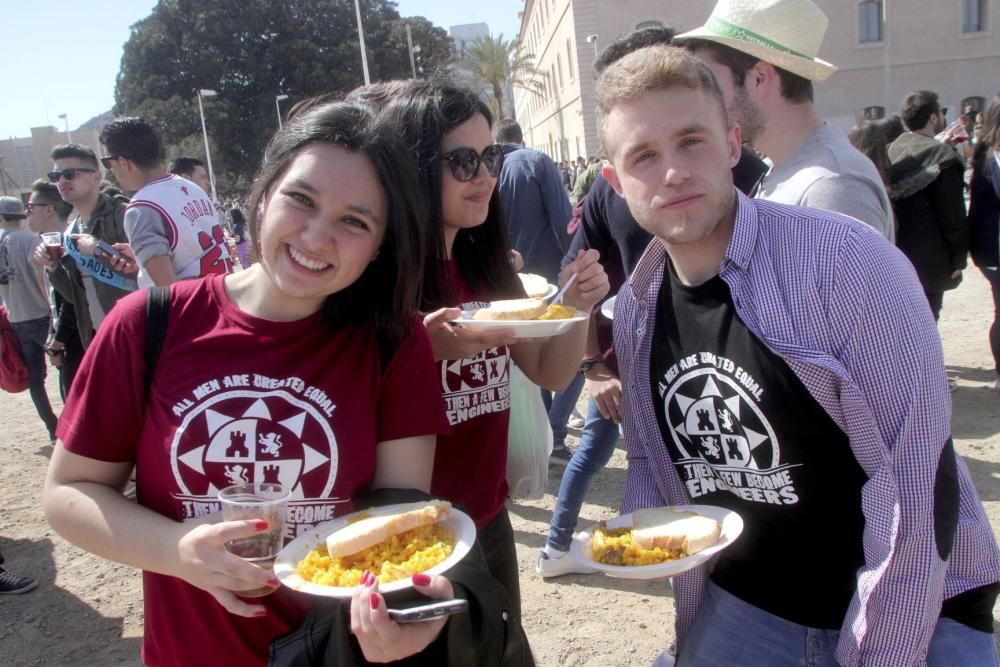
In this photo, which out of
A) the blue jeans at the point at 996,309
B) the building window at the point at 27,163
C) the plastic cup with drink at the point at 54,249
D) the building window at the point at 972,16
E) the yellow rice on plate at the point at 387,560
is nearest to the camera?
the yellow rice on plate at the point at 387,560

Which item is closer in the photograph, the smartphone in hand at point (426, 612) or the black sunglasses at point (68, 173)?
the smartphone in hand at point (426, 612)

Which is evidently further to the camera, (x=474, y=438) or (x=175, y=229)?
(x=175, y=229)

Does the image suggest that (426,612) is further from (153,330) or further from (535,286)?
(535,286)

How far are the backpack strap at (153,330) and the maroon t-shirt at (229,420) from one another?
0.5 inches

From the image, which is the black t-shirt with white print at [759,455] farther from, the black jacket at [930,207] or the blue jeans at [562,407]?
the black jacket at [930,207]

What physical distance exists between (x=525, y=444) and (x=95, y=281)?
13.7 feet

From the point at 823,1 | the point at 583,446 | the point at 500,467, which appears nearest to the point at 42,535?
the point at 583,446

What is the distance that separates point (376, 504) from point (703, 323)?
3.32ft

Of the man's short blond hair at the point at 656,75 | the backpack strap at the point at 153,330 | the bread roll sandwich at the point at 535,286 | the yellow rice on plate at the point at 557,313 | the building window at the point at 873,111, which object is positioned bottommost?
the yellow rice on plate at the point at 557,313

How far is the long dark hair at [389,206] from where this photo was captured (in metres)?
1.87

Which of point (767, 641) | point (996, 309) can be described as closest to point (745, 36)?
point (767, 641)

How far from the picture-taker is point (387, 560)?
1.64 meters

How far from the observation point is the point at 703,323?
2.07 meters

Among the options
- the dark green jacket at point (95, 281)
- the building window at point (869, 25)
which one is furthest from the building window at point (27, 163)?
the dark green jacket at point (95, 281)
